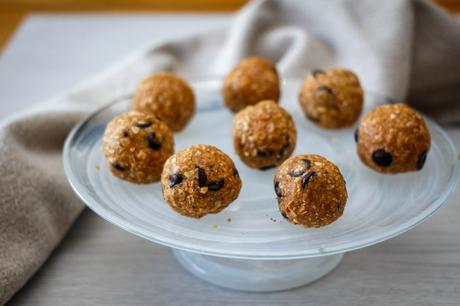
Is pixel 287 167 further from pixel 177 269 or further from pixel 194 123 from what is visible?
pixel 194 123

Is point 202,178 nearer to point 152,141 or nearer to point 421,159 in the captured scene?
point 152,141

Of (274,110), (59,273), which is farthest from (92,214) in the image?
(274,110)

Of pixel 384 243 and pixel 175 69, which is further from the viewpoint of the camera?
pixel 175 69

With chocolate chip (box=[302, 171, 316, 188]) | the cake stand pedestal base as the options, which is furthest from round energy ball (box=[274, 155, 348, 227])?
the cake stand pedestal base

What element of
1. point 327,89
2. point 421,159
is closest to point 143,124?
point 327,89

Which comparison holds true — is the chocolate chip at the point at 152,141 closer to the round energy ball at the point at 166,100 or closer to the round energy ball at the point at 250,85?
the round energy ball at the point at 166,100
